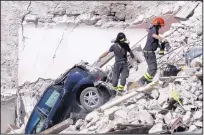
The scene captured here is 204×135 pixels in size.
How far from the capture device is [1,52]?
475 inches

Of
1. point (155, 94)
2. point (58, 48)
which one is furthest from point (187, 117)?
point (58, 48)

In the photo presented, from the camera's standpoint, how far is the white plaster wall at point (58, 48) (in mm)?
11789

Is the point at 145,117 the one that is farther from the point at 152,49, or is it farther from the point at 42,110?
the point at 42,110

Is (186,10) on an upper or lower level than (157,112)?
upper

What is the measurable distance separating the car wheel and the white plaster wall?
1623 millimetres

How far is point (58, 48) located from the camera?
1192 cm

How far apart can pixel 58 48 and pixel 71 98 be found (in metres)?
1.87

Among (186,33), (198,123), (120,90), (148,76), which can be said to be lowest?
(198,123)

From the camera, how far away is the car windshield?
1041cm

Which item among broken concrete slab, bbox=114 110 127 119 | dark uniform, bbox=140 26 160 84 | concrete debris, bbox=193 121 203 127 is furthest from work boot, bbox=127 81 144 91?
concrete debris, bbox=193 121 203 127

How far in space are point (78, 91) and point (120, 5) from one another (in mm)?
2763

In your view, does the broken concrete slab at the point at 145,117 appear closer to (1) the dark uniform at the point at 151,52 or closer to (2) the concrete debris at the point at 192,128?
(2) the concrete debris at the point at 192,128

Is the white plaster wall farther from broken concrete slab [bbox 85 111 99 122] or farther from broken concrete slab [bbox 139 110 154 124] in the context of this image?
broken concrete slab [bbox 139 110 154 124]

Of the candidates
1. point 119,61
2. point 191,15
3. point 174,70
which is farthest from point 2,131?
point 191,15
